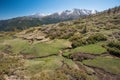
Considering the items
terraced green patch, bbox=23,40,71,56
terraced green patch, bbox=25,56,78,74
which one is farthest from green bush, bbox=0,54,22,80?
terraced green patch, bbox=23,40,71,56

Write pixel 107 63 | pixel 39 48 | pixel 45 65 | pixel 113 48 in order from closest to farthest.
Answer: pixel 45 65 < pixel 107 63 < pixel 113 48 < pixel 39 48

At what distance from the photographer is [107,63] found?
75.0ft

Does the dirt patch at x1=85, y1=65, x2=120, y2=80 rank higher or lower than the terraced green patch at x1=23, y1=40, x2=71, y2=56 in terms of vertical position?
lower

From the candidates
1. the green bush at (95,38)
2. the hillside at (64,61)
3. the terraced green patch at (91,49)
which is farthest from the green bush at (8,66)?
the green bush at (95,38)

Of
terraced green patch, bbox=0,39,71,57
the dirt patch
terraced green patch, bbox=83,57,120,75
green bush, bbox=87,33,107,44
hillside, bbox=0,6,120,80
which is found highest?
green bush, bbox=87,33,107,44

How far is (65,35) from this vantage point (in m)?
38.6

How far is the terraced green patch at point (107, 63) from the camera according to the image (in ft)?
70.2

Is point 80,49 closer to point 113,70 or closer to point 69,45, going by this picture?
point 69,45

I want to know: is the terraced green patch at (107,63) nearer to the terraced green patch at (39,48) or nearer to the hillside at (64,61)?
the hillside at (64,61)

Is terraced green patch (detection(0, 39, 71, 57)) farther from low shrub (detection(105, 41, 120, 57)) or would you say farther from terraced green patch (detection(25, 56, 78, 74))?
low shrub (detection(105, 41, 120, 57))

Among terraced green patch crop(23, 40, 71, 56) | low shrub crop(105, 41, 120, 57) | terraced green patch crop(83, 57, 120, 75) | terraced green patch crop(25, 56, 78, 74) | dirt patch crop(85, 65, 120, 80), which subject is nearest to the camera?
dirt patch crop(85, 65, 120, 80)

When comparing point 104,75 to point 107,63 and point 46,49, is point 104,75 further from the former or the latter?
point 46,49

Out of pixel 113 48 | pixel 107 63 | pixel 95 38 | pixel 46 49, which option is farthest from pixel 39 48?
pixel 113 48

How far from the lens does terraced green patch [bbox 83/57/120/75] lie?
21394 millimetres
